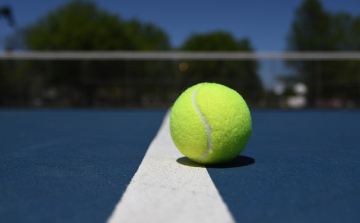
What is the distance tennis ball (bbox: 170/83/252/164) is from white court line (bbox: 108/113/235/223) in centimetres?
18

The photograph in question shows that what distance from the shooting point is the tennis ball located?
2.87 m

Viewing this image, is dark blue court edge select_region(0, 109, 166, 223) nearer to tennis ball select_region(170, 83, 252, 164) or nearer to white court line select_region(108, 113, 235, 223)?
white court line select_region(108, 113, 235, 223)

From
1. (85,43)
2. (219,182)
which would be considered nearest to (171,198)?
(219,182)

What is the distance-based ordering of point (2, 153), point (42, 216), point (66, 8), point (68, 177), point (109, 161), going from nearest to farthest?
1. point (42, 216)
2. point (68, 177)
3. point (109, 161)
4. point (2, 153)
5. point (66, 8)

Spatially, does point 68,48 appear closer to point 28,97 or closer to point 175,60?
point 28,97

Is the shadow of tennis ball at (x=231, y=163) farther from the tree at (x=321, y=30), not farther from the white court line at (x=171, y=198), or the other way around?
the tree at (x=321, y=30)

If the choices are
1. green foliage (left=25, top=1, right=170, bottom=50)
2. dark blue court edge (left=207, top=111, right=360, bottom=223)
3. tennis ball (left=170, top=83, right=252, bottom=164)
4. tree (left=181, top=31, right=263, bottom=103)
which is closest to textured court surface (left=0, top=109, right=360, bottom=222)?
dark blue court edge (left=207, top=111, right=360, bottom=223)

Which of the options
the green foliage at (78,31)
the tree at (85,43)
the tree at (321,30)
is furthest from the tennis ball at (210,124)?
the tree at (321,30)

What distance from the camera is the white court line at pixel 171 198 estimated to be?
175 cm

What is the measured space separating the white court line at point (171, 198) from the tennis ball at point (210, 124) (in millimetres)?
181

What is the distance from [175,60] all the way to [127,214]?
14.6m

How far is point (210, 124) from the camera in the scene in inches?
113

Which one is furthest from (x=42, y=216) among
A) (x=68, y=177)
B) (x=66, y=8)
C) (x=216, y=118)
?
(x=66, y=8)

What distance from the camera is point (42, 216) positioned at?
1789 millimetres
